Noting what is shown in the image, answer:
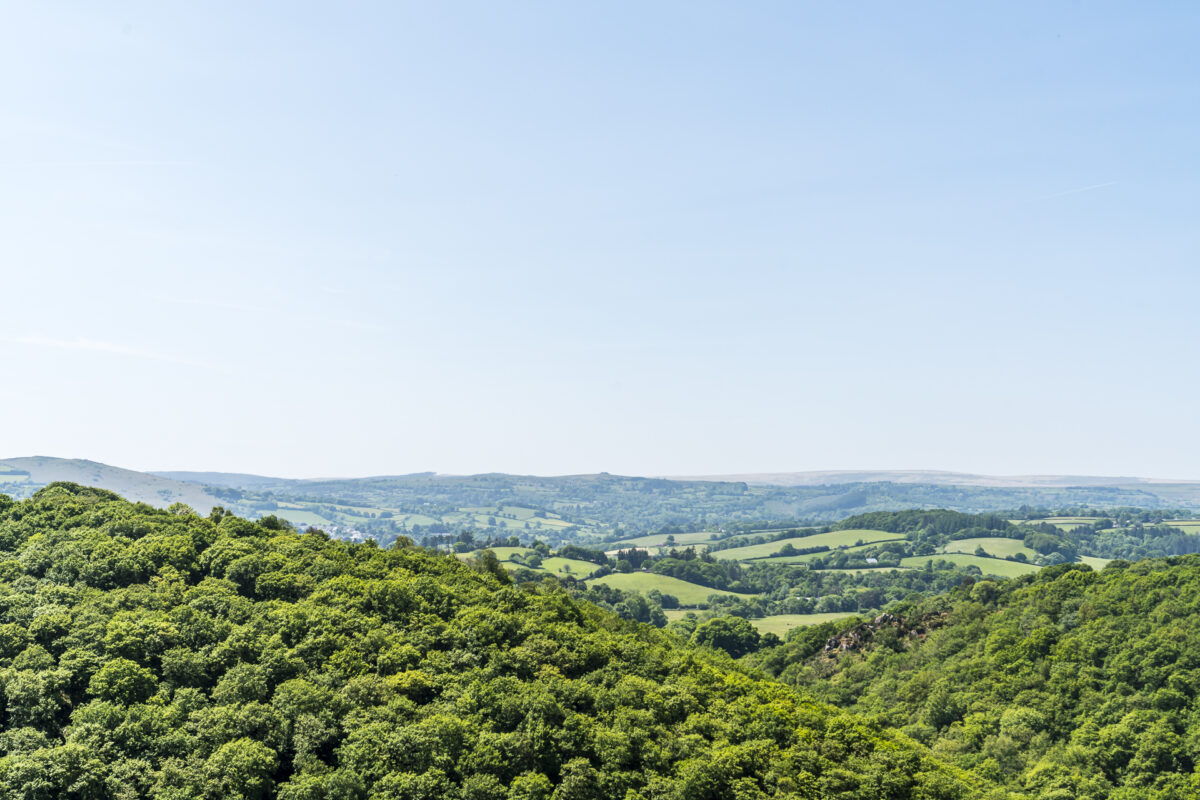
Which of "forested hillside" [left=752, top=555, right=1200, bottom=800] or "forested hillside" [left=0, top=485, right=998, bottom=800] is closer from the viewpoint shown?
"forested hillside" [left=0, top=485, right=998, bottom=800]

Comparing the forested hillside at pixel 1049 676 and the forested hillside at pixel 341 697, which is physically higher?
the forested hillside at pixel 341 697

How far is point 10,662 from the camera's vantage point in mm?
61250

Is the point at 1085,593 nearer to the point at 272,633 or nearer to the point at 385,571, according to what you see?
the point at 385,571

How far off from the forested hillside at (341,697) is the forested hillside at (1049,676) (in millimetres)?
26776

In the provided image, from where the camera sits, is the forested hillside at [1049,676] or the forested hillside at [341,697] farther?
the forested hillside at [1049,676]

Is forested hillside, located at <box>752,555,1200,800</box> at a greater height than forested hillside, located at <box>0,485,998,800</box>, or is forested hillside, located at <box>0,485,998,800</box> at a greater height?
forested hillside, located at <box>0,485,998,800</box>

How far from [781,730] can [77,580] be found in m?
71.8

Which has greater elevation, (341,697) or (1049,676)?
(341,697)

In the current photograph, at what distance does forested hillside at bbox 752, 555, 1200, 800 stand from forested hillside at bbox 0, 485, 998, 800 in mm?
26776

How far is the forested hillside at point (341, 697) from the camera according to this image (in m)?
54.2

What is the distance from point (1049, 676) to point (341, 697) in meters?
105

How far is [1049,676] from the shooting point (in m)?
117

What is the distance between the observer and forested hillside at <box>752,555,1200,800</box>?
9156cm

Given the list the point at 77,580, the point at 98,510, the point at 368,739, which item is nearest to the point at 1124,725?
the point at 368,739
